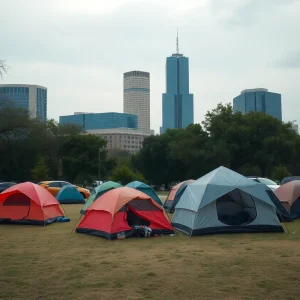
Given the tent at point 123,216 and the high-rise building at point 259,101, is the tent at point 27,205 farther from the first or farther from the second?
the high-rise building at point 259,101

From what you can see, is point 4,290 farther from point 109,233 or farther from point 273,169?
Result: point 273,169

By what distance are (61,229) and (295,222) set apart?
8585 mm

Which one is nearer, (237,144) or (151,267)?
→ (151,267)

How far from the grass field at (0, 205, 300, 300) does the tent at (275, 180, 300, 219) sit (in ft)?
13.7

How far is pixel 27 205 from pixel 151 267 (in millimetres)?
9052

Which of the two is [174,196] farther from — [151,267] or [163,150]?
[163,150]

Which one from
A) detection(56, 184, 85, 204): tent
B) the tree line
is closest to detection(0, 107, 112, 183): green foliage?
the tree line

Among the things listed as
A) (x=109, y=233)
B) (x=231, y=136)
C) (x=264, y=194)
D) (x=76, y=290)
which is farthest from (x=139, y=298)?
(x=231, y=136)

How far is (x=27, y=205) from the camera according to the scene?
16.4 metres

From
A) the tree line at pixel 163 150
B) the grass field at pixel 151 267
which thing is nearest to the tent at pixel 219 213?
the grass field at pixel 151 267

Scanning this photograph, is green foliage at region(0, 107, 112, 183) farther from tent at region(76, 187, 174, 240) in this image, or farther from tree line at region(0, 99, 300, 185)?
tent at region(76, 187, 174, 240)

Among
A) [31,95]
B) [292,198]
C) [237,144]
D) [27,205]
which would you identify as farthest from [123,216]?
[31,95]

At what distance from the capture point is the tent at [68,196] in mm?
26297

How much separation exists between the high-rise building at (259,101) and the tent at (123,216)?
115m
